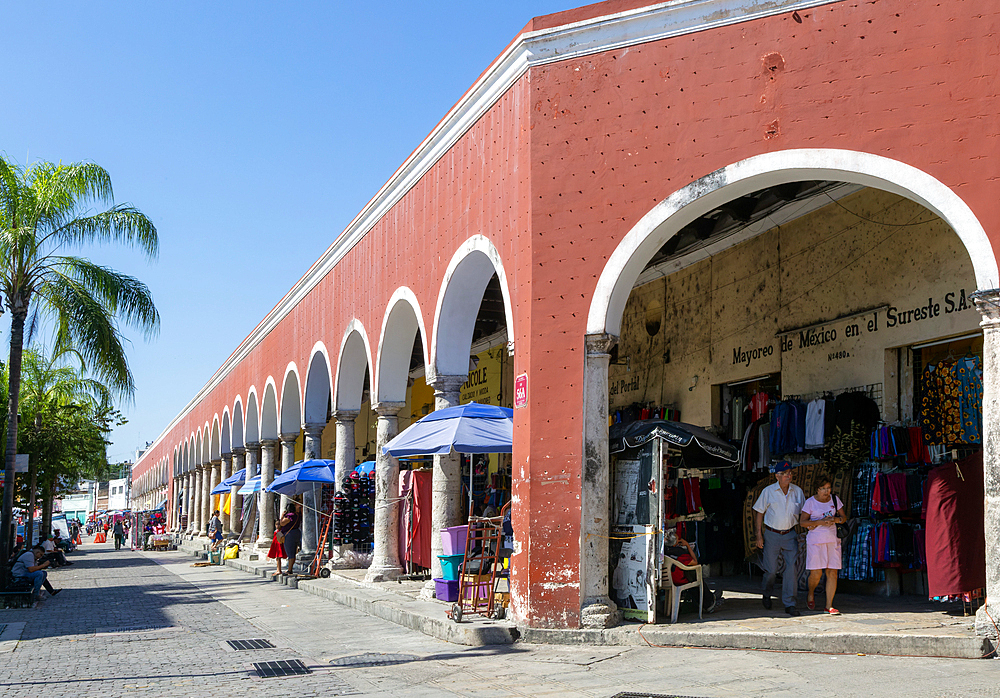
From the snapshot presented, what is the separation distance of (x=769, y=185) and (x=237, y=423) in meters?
23.8

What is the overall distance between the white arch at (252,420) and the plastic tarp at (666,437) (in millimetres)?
17819

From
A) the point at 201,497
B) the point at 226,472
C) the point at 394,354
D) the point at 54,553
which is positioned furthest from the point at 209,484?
the point at 394,354

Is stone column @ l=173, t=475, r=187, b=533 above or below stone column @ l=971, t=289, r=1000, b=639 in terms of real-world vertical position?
below

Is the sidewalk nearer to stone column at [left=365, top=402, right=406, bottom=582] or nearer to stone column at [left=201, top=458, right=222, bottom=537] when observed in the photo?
stone column at [left=365, top=402, right=406, bottom=582]

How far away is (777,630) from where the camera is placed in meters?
8.03

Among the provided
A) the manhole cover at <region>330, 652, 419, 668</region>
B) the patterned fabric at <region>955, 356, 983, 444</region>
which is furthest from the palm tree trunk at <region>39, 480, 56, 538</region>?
the patterned fabric at <region>955, 356, 983, 444</region>

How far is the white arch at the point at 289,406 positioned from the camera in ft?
71.2

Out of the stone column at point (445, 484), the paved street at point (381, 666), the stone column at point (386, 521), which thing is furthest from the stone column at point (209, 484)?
the stone column at point (445, 484)

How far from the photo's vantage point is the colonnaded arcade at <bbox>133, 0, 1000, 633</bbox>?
25.4ft

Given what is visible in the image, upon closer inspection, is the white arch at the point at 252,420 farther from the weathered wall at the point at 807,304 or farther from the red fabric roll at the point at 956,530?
the red fabric roll at the point at 956,530

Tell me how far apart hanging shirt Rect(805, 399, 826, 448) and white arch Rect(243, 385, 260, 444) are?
1747 cm

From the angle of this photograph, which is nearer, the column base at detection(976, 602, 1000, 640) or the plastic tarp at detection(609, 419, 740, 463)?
the column base at detection(976, 602, 1000, 640)

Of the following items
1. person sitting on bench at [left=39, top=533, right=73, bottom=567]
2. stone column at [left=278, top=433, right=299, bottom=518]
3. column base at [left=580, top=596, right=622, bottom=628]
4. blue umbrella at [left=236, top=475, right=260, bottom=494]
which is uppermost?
stone column at [left=278, top=433, right=299, bottom=518]

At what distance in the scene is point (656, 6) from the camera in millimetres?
9039
